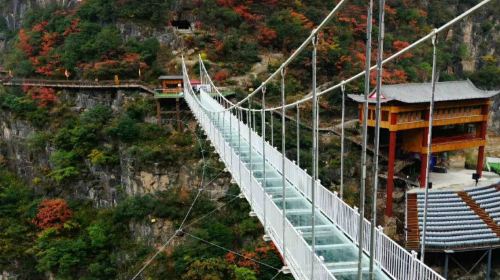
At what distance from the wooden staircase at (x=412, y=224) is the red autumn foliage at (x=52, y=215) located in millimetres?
10221

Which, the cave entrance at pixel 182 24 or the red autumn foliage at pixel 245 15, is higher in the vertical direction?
the red autumn foliage at pixel 245 15

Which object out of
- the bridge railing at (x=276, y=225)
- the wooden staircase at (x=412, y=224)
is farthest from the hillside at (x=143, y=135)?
the bridge railing at (x=276, y=225)

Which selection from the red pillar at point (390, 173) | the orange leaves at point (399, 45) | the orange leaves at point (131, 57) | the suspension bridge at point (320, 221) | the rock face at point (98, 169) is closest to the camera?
the suspension bridge at point (320, 221)

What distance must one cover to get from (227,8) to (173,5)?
2483 millimetres

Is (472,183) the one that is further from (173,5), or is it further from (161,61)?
(173,5)

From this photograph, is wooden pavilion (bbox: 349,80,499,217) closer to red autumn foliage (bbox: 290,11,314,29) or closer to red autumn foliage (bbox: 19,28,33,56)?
red autumn foliage (bbox: 290,11,314,29)

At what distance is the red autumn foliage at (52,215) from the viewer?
45.1 feet

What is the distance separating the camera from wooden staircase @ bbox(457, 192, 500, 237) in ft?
40.0

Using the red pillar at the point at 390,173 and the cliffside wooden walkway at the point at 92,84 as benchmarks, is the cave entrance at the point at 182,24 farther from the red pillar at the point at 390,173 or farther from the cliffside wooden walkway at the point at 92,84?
the red pillar at the point at 390,173

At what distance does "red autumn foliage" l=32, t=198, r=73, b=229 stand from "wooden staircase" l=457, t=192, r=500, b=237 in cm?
1224

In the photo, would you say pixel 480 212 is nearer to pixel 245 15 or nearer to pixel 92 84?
pixel 245 15

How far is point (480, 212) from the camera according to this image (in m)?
12.9

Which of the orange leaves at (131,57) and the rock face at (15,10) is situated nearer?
the orange leaves at (131,57)

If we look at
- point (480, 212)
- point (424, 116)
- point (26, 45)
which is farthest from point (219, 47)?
point (480, 212)
